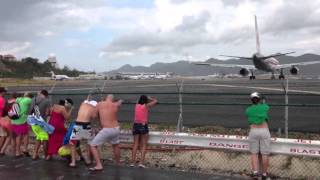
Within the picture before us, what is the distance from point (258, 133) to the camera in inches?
408

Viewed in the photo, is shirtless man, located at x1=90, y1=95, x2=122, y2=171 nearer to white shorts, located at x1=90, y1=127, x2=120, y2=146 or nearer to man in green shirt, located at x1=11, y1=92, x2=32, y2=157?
white shorts, located at x1=90, y1=127, x2=120, y2=146

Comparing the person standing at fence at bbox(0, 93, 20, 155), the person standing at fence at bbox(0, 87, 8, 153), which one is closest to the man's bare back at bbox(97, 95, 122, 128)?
the person standing at fence at bbox(0, 93, 20, 155)

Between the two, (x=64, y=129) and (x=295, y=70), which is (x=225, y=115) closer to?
(x=64, y=129)

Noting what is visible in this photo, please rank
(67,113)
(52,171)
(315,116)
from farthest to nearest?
(315,116) < (67,113) < (52,171)

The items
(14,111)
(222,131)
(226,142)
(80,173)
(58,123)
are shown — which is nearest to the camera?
(80,173)

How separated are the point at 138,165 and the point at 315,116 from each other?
26.5ft

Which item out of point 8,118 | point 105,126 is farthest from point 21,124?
point 105,126

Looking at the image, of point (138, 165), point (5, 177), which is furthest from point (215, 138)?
point (5, 177)

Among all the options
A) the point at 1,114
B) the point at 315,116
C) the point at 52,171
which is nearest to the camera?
the point at 52,171

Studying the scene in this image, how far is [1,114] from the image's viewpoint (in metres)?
13.9

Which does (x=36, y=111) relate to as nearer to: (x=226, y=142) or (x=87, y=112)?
(x=87, y=112)

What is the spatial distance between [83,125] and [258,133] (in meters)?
3.93

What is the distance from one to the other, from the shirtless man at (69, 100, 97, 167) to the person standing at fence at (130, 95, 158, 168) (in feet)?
3.10

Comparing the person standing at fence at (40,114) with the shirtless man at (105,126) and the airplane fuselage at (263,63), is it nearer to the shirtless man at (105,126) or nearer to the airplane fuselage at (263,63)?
the shirtless man at (105,126)
